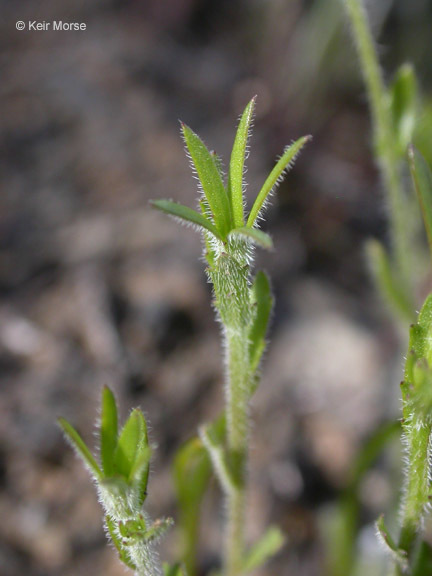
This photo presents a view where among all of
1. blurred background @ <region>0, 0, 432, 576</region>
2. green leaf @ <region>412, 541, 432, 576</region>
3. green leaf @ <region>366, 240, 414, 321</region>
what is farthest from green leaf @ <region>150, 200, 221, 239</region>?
blurred background @ <region>0, 0, 432, 576</region>

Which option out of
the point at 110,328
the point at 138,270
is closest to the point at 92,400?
the point at 110,328

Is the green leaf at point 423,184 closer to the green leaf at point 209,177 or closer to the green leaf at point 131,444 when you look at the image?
the green leaf at point 209,177

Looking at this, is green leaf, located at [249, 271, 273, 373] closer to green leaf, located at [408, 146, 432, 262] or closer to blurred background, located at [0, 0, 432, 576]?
green leaf, located at [408, 146, 432, 262]

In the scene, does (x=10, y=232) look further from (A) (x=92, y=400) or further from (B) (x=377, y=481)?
(B) (x=377, y=481)

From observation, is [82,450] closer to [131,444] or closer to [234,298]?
[131,444]

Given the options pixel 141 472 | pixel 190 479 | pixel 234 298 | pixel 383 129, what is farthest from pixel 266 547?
pixel 383 129

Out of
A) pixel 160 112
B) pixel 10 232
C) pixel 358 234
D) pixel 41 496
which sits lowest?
pixel 41 496
